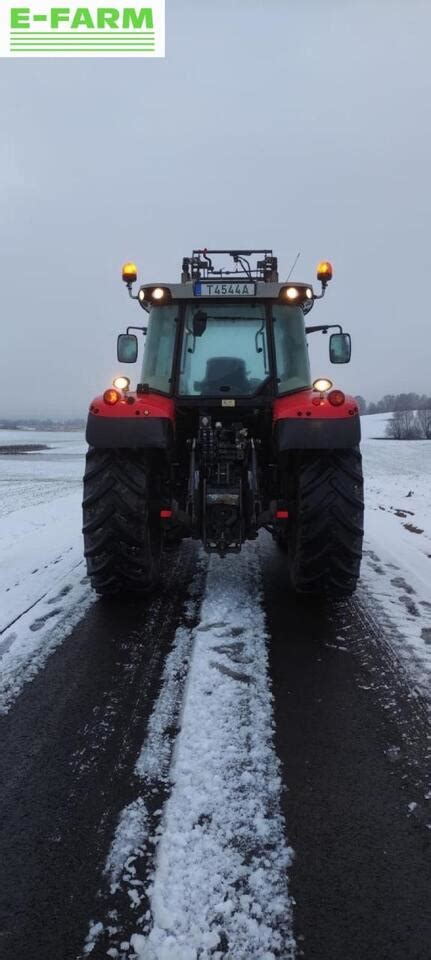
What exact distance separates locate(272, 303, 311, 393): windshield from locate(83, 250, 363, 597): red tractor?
0.4 inches

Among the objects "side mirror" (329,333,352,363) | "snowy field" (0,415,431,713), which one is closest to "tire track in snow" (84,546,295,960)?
"snowy field" (0,415,431,713)

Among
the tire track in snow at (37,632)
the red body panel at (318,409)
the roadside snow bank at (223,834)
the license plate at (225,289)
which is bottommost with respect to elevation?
the roadside snow bank at (223,834)

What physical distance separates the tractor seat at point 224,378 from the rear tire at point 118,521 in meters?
0.90

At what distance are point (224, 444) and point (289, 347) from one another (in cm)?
109

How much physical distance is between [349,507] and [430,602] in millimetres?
1017

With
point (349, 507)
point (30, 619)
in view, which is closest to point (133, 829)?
point (30, 619)

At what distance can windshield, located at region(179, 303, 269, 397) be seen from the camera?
15.5 ft

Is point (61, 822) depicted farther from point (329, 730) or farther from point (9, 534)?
point (9, 534)

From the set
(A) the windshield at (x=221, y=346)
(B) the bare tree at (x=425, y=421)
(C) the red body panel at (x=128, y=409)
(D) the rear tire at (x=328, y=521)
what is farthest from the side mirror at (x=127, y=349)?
(B) the bare tree at (x=425, y=421)

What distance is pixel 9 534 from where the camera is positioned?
7.70m

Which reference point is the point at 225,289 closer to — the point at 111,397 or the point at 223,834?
the point at 111,397

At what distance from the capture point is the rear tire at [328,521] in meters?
3.98

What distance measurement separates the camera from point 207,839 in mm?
1851

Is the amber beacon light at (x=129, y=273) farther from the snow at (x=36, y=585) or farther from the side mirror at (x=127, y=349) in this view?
the snow at (x=36, y=585)
